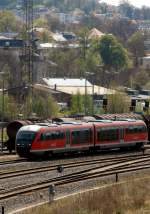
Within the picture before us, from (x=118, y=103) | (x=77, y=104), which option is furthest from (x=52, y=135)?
(x=118, y=103)

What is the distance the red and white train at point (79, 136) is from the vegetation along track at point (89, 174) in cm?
310

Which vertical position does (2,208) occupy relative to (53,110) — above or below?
above

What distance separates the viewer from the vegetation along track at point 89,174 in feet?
107

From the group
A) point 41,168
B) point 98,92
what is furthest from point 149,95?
point 41,168

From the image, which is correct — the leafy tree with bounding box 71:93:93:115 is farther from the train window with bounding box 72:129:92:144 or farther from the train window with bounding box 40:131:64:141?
the train window with bounding box 40:131:64:141

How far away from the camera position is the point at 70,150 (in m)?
46.8

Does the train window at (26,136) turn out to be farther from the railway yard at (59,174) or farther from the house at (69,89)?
the house at (69,89)

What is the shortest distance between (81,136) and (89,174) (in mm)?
9219

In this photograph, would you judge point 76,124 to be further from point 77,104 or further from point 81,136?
point 77,104

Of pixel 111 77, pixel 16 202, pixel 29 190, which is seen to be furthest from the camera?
pixel 111 77

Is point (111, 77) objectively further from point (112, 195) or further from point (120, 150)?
point (112, 195)

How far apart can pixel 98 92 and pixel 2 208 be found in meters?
101

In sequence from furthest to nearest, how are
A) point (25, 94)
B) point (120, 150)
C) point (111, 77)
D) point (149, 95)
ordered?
1. point (111, 77)
2. point (149, 95)
3. point (25, 94)
4. point (120, 150)

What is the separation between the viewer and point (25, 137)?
44.3 m
